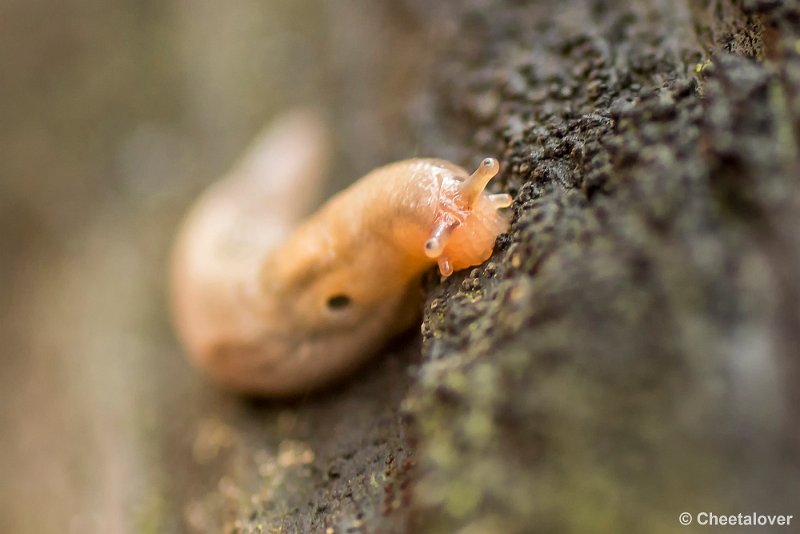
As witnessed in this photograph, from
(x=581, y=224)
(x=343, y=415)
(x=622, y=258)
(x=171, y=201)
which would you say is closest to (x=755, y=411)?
(x=622, y=258)

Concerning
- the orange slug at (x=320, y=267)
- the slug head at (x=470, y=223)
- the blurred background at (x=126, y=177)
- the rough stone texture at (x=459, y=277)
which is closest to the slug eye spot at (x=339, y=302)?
the orange slug at (x=320, y=267)

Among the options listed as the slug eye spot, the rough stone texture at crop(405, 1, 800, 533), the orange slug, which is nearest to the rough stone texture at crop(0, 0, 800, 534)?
the rough stone texture at crop(405, 1, 800, 533)

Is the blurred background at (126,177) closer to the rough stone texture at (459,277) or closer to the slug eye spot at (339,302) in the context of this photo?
the rough stone texture at (459,277)

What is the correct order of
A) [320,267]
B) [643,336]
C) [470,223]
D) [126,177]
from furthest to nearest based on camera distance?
[126,177] → [320,267] → [470,223] → [643,336]

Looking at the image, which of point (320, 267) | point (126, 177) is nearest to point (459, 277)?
point (320, 267)

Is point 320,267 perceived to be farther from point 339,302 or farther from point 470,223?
point 470,223

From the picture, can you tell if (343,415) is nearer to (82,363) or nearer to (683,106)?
(683,106)
